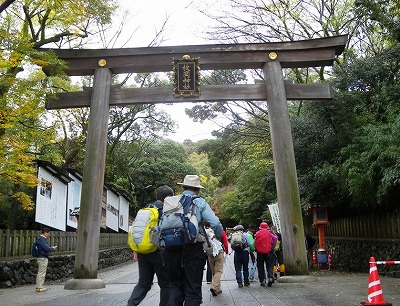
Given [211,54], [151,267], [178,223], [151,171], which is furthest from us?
[151,171]

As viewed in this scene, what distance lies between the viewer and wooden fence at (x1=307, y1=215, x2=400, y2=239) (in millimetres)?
13091

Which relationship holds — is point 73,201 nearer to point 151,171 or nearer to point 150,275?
point 150,275

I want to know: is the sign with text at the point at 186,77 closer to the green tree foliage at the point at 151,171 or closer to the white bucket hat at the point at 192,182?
the white bucket hat at the point at 192,182

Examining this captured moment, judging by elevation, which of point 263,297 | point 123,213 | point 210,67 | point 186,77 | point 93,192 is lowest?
point 263,297

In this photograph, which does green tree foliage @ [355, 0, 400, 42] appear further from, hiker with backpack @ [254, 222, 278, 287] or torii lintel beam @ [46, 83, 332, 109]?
hiker with backpack @ [254, 222, 278, 287]

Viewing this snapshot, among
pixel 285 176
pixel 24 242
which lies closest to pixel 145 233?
pixel 285 176

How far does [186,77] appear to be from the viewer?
11359 mm

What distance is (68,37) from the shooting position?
17703 mm

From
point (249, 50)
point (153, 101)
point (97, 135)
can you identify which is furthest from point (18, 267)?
point (249, 50)

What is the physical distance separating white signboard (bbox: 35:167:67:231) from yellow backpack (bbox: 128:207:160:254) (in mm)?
9338

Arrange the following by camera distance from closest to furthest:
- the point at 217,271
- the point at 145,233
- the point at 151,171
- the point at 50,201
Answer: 1. the point at 145,233
2. the point at 217,271
3. the point at 50,201
4. the point at 151,171

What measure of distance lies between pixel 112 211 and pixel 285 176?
1643cm

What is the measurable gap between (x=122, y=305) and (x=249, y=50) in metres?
7.43

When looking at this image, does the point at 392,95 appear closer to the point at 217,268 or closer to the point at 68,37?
the point at 217,268
